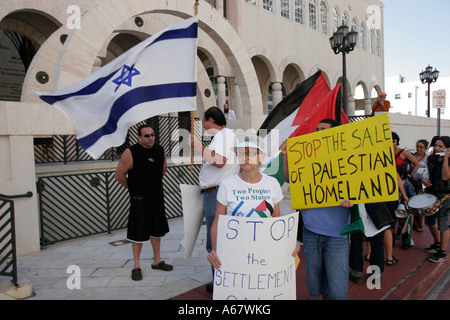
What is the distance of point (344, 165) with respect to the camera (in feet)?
10.0

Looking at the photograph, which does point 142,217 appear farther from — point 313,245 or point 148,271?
point 313,245

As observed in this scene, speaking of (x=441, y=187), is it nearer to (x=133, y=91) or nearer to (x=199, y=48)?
(x=133, y=91)

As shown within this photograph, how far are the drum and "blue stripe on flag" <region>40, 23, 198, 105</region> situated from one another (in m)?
4.01

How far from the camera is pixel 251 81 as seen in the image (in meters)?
12.3

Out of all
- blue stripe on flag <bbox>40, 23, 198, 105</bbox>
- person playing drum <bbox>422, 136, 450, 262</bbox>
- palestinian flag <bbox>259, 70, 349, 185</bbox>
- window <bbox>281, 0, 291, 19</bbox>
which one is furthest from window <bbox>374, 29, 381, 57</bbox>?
blue stripe on flag <bbox>40, 23, 198, 105</bbox>

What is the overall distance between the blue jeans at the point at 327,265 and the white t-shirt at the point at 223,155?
3.36ft

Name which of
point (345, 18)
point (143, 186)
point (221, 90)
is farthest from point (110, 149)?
point (345, 18)

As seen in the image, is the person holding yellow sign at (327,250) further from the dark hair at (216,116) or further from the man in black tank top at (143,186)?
the man in black tank top at (143,186)

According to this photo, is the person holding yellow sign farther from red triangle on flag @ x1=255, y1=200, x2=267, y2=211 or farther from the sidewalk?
the sidewalk

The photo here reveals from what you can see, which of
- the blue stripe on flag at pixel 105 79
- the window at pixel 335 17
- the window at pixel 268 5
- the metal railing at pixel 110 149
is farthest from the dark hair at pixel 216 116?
the window at pixel 335 17

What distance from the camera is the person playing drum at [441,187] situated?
5031mm

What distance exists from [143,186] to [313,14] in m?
21.4

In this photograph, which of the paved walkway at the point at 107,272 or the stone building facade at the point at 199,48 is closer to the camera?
the paved walkway at the point at 107,272

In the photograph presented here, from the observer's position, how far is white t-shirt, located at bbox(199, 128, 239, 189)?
3508 millimetres
